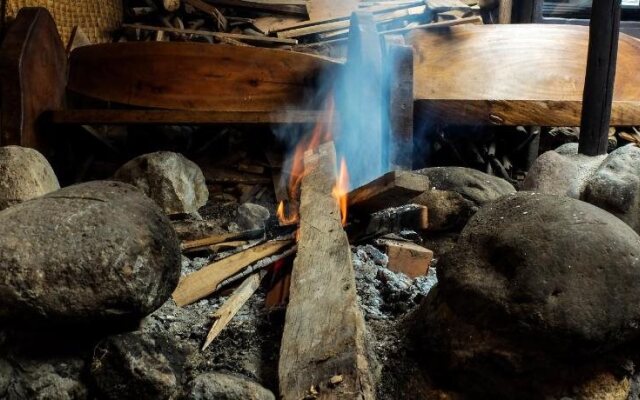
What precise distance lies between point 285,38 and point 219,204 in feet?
6.09

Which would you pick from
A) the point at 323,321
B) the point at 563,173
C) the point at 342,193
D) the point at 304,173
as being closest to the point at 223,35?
the point at 304,173

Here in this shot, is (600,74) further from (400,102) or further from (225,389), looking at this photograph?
(225,389)

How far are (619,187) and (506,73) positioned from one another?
190 centimetres

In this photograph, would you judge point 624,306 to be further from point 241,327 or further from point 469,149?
point 469,149

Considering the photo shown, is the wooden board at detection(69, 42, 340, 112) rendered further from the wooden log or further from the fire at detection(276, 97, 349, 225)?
the wooden log

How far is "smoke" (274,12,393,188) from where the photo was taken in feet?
11.7

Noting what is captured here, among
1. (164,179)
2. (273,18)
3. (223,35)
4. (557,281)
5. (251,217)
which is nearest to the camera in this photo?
(557,281)

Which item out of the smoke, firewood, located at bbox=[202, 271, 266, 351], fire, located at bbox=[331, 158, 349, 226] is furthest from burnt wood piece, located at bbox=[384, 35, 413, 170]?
firewood, located at bbox=[202, 271, 266, 351]

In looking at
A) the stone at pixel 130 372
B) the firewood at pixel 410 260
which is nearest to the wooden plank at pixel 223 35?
the firewood at pixel 410 260

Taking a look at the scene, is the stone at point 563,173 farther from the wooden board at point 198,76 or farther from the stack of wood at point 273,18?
the stack of wood at point 273,18

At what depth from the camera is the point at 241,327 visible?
86.3 inches

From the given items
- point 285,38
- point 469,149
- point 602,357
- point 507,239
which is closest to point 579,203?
point 507,239

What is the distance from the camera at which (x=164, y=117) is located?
368 centimetres

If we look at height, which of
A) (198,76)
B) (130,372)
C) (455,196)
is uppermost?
(198,76)
